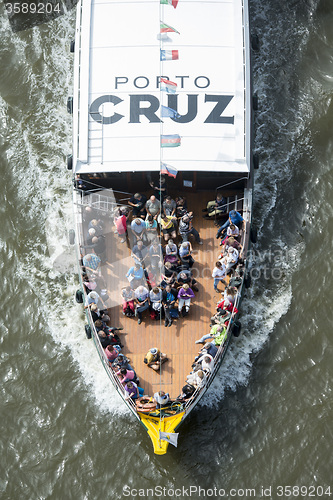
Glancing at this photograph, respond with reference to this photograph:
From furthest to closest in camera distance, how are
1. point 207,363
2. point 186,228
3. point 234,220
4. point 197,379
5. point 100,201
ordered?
point 100,201 < point 234,220 < point 186,228 < point 207,363 < point 197,379

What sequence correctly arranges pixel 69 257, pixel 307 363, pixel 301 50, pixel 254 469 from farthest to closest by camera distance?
1. pixel 301 50
2. pixel 69 257
3. pixel 307 363
4. pixel 254 469

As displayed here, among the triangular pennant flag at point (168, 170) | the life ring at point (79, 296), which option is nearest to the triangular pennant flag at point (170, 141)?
the triangular pennant flag at point (168, 170)

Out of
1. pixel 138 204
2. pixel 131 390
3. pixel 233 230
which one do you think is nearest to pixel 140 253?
pixel 138 204

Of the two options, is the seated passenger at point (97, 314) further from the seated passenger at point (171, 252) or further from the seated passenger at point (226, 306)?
the seated passenger at point (226, 306)

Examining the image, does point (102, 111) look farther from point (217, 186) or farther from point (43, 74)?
point (43, 74)

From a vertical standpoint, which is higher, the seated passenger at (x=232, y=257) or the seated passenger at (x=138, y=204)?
the seated passenger at (x=138, y=204)

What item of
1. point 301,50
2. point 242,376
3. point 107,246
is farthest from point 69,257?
point 301,50

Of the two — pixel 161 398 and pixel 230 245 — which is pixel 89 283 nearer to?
pixel 161 398
